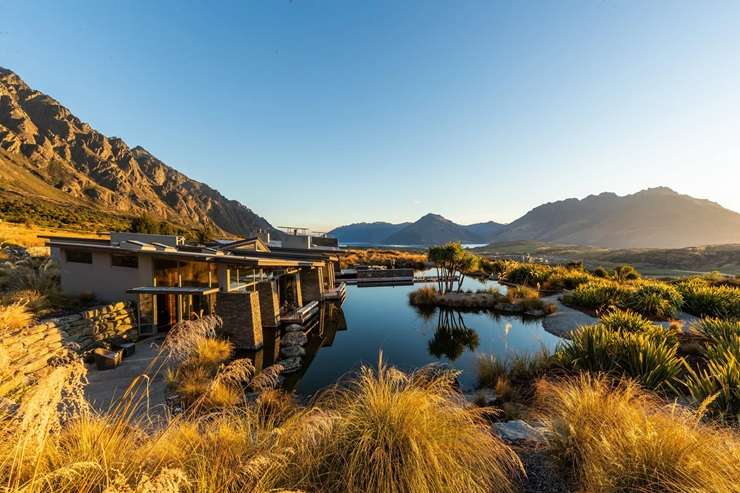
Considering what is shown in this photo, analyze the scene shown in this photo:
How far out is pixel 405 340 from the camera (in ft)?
41.5

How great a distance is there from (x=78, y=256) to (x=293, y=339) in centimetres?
968

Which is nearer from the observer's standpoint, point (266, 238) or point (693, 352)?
point (693, 352)

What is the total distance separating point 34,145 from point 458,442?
143 meters

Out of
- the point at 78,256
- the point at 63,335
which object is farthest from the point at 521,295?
the point at 78,256

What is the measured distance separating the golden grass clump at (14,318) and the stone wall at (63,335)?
21 cm

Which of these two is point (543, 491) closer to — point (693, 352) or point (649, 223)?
point (693, 352)

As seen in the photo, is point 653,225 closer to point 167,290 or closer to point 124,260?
point 167,290

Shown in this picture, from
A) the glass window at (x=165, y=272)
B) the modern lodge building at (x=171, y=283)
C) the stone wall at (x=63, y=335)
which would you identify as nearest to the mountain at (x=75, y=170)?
the modern lodge building at (x=171, y=283)

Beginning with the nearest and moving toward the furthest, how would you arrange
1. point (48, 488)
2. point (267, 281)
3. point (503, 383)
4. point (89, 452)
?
point (48, 488) < point (89, 452) < point (503, 383) < point (267, 281)

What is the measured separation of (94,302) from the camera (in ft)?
38.8

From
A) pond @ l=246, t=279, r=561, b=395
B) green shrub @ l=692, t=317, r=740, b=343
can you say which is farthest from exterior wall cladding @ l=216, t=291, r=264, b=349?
green shrub @ l=692, t=317, r=740, b=343

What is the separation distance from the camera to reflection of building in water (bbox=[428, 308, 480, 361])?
37.2 ft

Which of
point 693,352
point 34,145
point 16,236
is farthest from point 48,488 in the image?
point 34,145

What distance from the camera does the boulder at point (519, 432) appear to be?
4.07 meters
